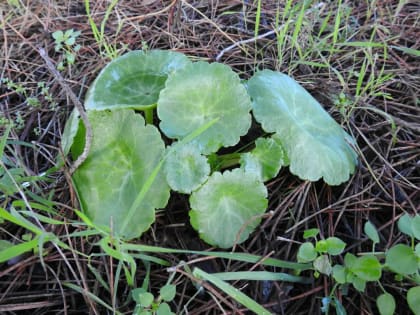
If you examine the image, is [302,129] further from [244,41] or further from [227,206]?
[244,41]

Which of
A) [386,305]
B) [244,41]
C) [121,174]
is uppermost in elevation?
[244,41]

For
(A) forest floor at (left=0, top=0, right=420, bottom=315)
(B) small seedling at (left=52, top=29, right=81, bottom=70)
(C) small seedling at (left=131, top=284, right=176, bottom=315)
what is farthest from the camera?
(B) small seedling at (left=52, top=29, right=81, bottom=70)

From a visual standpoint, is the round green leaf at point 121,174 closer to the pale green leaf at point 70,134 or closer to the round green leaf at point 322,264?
the pale green leaf at point 70,134

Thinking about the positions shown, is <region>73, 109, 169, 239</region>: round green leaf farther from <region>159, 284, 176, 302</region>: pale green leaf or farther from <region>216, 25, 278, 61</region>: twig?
<region>216, 25, 278, 61</region>: twig

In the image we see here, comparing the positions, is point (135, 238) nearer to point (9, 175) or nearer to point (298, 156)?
point (9, 175)

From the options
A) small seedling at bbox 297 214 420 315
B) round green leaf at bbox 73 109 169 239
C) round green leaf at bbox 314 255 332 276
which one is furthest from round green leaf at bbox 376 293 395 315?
round green leaf at bbox 73 109 169 239

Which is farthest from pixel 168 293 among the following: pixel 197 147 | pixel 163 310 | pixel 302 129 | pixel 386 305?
pixel 302 129

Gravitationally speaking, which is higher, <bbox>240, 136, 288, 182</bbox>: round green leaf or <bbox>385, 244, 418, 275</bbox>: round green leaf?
<bbox>240, 136, 288, 182</bbox>: round green leaf

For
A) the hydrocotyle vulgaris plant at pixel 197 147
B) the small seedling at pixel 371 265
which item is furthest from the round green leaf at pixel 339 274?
the hydrocotyle vulgaris plant at pixel 197 147
